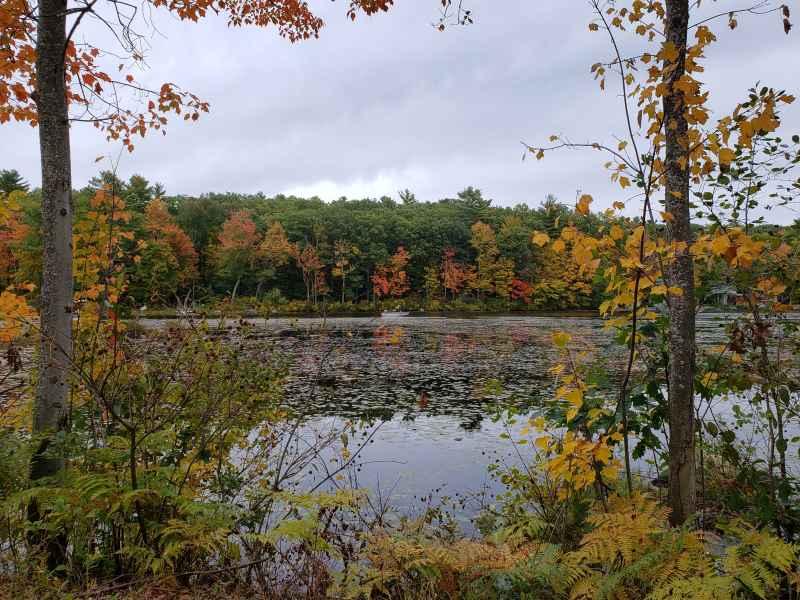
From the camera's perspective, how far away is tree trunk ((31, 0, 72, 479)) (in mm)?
3322

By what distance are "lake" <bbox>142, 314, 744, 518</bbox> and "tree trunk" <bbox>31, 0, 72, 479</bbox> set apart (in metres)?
1.54

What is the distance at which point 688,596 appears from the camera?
2170 mm

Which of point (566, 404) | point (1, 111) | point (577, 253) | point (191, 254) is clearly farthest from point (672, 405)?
point (191, 254)

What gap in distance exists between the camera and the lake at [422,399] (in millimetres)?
5898

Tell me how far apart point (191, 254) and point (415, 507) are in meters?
55.8

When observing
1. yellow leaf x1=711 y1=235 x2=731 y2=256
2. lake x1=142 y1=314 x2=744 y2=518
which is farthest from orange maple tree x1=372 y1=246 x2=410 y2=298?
yellow leaf x1=711 y1=235 x2=731 y2=256

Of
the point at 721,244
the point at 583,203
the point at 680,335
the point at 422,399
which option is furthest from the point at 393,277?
the point at 721,244

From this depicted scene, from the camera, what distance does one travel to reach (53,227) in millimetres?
3346

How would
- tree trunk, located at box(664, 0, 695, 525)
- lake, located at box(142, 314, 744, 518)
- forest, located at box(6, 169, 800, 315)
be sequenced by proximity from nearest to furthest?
tree trunk, located at box(664, 0, 695, 525) < lake, located at box(142, 314, 744, 518) < forest, located at box(6, 169, 800, 315)

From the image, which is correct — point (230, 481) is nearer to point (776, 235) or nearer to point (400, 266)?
point (776, 235)

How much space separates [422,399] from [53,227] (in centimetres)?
300

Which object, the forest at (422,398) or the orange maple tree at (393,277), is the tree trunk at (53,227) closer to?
the forest at (422,398)

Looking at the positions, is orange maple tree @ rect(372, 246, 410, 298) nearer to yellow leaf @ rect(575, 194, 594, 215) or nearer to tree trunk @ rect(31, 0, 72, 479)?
tree trunk @ rect(31, 0, 72, 479)

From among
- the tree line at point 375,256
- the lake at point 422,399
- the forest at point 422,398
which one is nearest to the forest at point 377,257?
the tree line at point 375,256
